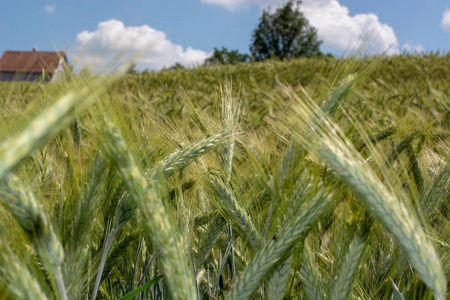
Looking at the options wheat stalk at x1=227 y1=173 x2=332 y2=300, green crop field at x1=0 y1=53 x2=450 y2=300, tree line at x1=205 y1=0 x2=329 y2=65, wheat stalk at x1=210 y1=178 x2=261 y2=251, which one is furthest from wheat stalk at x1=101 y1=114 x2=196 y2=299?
tree line at x1=205 y1=0 x2=329 y2=65

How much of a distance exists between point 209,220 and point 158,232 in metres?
0.63

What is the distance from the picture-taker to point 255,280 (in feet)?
2.83

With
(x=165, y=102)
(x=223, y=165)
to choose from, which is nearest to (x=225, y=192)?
(x=223, y=165)

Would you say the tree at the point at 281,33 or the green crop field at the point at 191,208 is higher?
the tree at the point at 281,33

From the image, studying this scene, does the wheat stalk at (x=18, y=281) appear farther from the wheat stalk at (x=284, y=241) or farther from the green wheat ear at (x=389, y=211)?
the green wheat ear at (x=389, y=211)

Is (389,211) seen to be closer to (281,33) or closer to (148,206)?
(148,206)

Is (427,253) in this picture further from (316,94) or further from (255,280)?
(316,94)

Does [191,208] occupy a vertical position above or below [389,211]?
below

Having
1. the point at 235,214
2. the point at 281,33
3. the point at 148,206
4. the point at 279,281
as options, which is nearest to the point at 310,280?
the point at 279,281

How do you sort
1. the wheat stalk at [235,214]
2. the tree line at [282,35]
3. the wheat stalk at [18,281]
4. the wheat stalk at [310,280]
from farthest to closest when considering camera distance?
the tree line at [282,35], the wheat stalk at [235,214], the wheat stalk at [310,280], the wheat stalk at [18,281]

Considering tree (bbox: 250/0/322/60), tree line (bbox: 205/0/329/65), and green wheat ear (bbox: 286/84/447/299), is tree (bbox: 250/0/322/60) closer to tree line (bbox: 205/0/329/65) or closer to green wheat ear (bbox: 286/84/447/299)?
A: tree line (bbox: 205/0/329/65)

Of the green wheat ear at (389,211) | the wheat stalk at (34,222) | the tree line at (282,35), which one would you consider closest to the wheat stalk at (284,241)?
the green wheat ear at (389,211)

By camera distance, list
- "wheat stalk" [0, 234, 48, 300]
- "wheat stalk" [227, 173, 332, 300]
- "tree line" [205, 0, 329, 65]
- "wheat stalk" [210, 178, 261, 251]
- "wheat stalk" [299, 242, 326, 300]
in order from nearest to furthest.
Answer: "wheat stalk" [0, 234, 48, 300]
"wheat stalk" [227, 173, 332, 300]
"wheat stalk" [299, 242, 326, 300]
"wheat stalk" [210, 178, 261, 251]
"tree line" [205, 0, 329, 65]

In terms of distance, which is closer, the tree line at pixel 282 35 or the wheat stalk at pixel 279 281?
the wheat stalk at pixel 279 281
